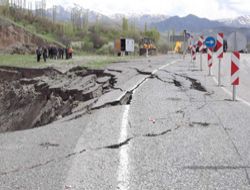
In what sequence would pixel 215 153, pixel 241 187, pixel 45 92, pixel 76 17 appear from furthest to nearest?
1. pixel 76 17
2. pixel 45 92
3. pixel 215 153
4. pixel 241 187

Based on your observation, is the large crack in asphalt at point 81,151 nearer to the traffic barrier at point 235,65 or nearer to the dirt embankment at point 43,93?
the traffic barrier at point 235,65

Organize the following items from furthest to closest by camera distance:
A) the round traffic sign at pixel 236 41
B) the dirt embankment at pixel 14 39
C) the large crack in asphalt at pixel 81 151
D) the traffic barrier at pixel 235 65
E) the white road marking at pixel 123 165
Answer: the dirt embankment at pixel 14 39 → the round traffic sign at pixel 236 41 → the traffic barrier at pixel 235 65 → the large crack in asphalt at pixel 81 151 → the white road marking at pixel 123 165

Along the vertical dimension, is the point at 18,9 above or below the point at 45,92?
above

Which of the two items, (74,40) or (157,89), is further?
(74,40)

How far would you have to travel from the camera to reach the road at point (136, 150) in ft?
21.7

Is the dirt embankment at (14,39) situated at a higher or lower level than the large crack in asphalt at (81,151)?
higher

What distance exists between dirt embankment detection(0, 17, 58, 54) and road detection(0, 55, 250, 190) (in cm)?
4384

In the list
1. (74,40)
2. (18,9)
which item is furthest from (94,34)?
(18,9)

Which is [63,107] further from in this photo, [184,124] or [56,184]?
[56,184]

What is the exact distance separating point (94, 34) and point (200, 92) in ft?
218

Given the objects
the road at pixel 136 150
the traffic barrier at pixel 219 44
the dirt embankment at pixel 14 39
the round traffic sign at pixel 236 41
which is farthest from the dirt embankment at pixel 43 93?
the dirt embankment at pixel 14 39

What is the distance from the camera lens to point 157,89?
17344mm

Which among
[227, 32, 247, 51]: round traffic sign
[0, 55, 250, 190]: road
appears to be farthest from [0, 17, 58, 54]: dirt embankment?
[0, 55, 250, 190]: road

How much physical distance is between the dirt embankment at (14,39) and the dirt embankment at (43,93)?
22.1m
